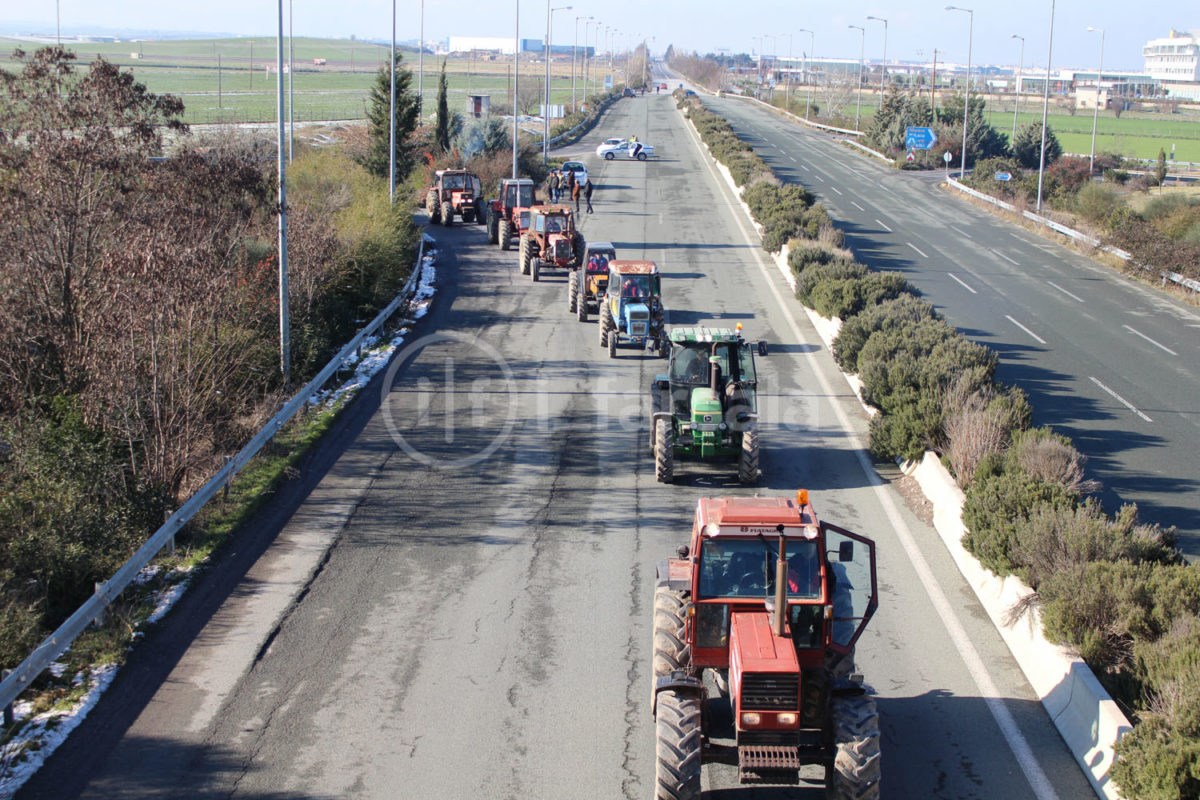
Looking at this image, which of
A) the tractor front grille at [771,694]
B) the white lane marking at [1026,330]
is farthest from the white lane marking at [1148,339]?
the tractor front grille at [771,694]

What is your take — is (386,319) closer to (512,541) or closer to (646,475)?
(646,475)

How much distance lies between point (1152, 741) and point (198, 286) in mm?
14018

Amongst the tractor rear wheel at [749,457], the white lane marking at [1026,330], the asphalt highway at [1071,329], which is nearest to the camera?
the tractor rear wheel at [749,457]

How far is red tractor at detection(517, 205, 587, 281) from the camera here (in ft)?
113

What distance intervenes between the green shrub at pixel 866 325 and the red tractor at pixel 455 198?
22.7m

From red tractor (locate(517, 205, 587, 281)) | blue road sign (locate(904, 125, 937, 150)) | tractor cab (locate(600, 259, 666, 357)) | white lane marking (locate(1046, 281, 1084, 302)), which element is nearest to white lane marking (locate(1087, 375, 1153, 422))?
tractor cab (locate(600, 259, 666, 357))

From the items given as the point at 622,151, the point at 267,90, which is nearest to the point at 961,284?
the point at 622,151

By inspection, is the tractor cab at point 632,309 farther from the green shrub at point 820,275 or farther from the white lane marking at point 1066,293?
the white lane marking at point 1066,293

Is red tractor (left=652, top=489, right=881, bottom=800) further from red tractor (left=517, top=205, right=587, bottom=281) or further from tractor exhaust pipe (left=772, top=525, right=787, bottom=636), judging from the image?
red tractor (left=517, top=205, right=587, bottom=281)

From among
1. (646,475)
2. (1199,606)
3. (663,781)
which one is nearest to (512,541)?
(646,475)

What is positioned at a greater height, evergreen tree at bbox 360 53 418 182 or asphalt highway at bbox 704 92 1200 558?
evergreen tree at bbox 360 53 418 182

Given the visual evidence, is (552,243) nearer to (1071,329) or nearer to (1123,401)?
(1071,329)

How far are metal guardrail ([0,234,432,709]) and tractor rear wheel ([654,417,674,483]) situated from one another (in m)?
6.05

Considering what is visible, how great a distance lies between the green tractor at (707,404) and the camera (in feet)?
55.0
